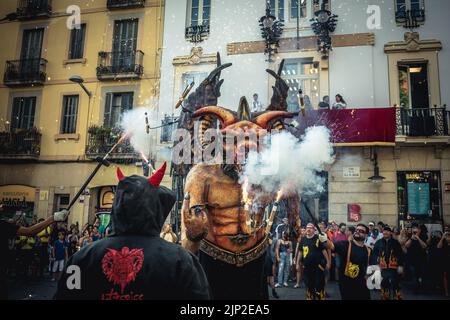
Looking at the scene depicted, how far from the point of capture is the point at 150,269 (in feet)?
7.28

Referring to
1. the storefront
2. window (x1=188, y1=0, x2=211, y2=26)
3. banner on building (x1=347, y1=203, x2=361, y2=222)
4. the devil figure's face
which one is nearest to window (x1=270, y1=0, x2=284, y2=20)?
window (x1=188, y1=0, x2=211, y2=26)

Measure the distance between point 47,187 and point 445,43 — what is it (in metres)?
16.4

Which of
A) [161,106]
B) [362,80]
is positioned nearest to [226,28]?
[161,106]

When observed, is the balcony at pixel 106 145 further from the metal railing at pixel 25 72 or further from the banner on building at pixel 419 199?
the banner on building at pixel 419 199

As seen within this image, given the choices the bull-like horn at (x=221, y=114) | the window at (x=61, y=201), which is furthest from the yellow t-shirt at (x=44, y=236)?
the bull-like horn at (x=221, y=114)

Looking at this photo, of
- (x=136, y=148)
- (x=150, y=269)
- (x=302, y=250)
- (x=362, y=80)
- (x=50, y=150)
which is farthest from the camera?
(x=50, y=150)

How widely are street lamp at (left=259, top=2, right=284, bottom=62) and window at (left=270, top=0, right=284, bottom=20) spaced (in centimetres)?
37

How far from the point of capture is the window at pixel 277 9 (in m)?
14.0

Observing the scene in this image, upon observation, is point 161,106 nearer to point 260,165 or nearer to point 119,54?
point 119,54

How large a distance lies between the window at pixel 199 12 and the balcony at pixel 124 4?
91.6 inches

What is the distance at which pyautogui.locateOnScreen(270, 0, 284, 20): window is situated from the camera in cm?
1400

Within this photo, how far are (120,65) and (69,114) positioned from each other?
3.25 m

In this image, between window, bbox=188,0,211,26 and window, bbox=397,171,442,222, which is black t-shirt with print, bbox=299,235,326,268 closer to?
window, bbox=397,171,442,222

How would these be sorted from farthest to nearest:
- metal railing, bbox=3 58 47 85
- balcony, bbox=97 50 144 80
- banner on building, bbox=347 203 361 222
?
metal railing, bbox=3 58 47 85 < balcony, bbox=97 50 144 80 < banner on building, bbox=347 203 361 222
